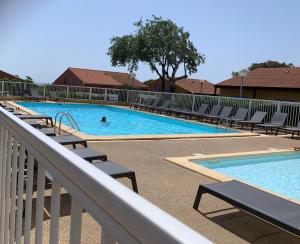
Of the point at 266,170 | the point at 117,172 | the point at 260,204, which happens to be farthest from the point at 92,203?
the point at 266,170

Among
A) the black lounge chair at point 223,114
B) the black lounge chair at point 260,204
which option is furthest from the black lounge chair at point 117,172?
the black lounge chair at point 223,114

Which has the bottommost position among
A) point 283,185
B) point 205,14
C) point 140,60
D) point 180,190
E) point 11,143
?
point 283,185

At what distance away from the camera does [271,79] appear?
94.4ft

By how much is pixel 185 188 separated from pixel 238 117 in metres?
10.6

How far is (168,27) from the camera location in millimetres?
38531

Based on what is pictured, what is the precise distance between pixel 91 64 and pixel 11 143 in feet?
191

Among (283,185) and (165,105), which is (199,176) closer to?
(283,185)

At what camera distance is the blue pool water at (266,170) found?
23.9 ft

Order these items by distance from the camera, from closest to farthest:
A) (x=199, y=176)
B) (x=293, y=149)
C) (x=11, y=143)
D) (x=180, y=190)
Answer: (x=11, y=143), (x=180, y=190), (x=199, y=176), (x=293, y=149)

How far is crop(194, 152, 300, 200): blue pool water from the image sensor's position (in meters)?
7.29

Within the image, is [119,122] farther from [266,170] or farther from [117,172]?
[117,172]

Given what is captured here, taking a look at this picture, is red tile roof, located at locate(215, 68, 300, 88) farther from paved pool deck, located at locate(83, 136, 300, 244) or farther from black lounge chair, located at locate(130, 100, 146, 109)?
paved pool deck, located at locate(83, 136, 300, 244)

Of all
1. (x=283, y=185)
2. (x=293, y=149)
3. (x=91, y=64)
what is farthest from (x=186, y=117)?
(x=91, y=64)

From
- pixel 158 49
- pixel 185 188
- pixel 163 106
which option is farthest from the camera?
pixel 158 49
